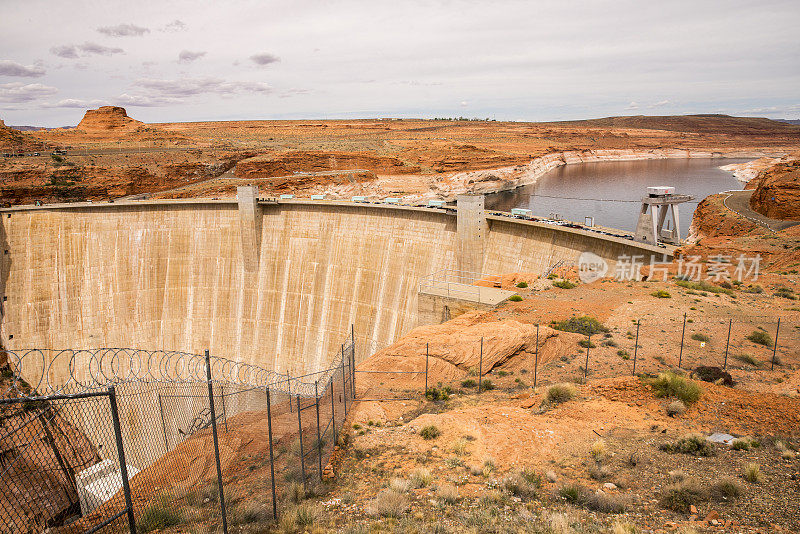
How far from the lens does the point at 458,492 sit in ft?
26.2

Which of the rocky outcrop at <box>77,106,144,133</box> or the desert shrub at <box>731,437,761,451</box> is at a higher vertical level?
the rocky outcrop at <box>77,106,144,133</box>

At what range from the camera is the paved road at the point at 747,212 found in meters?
33.1

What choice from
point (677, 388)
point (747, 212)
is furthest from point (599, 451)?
point (747, 212)

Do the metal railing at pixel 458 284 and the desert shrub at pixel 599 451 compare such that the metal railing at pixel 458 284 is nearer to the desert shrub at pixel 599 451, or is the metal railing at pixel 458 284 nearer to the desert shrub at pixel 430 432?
the desert shrub at pixel 430 432

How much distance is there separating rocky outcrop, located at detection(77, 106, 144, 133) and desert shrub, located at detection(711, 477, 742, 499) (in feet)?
335

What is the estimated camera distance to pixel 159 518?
7.39 m

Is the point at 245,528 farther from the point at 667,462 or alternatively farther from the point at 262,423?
the point at 667,462

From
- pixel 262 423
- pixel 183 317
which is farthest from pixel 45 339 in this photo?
pixel 262 423

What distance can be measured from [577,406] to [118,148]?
66.4 m

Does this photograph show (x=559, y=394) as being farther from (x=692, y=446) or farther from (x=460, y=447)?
(x=460, y=447)

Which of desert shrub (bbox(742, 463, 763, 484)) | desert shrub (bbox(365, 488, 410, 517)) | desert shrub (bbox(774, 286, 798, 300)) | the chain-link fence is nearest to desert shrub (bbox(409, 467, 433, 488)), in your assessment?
desert shrub (bbox(365, 488, 410, 517))

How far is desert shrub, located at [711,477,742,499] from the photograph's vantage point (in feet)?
23.1

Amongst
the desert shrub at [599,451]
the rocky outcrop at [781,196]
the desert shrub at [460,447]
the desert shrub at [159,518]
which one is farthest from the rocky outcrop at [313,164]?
the desert shrub at [599,451]

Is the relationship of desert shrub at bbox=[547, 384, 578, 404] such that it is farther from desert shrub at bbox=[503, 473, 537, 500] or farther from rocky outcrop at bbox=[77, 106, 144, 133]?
rocky outcrop at bbox=[77, 106, 144, 133]
